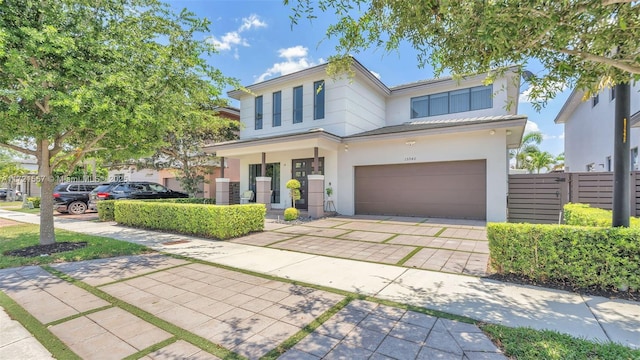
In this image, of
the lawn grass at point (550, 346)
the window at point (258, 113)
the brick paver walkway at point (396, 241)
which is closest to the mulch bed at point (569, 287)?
the brick paver walkway at point (396, 241)

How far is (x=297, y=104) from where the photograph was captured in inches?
607

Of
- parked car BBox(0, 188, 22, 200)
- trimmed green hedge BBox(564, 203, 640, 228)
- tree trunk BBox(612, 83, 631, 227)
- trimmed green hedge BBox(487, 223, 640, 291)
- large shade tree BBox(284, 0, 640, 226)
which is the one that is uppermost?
large shade tree BBox(284, 0, 640, 226)

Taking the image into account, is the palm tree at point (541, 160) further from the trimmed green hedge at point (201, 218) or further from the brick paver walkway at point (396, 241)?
the trimmed green hedge at point (201, 218)

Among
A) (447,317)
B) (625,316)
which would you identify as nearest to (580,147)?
(625,316)

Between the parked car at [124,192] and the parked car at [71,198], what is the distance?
0.65 metres

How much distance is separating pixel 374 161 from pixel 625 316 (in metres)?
10.3

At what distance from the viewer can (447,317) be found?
11.1 feet

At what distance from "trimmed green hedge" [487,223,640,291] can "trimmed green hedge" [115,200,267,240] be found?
6.51 meters

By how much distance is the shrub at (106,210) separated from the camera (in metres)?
12.4

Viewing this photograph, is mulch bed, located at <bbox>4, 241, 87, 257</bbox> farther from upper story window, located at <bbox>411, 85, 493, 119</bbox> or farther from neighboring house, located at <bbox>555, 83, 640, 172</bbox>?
upper story window, located at <bbox>411, 85, 493, 119</bbox>

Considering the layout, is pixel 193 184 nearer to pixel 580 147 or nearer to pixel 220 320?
pixel 220 320

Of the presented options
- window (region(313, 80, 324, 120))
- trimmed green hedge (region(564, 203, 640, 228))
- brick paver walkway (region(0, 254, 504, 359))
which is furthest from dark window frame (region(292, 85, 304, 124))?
trimmed green hedge (region(564, 203, 640, 228))

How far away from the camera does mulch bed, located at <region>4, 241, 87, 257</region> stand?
249 inches

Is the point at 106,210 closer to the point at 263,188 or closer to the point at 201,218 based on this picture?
the point at 263,188
